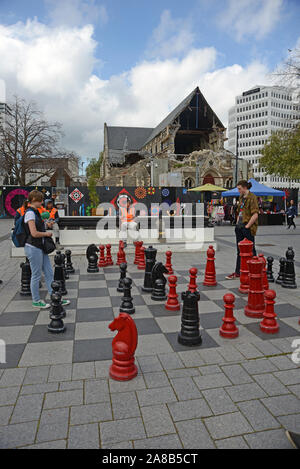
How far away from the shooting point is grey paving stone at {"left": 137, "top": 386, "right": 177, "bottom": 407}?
2.79 meters

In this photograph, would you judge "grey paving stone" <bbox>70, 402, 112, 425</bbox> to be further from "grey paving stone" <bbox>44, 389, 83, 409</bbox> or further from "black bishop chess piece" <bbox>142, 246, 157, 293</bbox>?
"black bishop chess piece" <bbox>142, 246, 157, 293</bbox>

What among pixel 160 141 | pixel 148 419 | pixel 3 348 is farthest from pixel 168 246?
pixel 160 141

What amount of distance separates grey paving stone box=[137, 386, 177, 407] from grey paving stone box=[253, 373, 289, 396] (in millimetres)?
854

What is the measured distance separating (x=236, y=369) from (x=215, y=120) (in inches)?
2159

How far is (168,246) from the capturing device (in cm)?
1062

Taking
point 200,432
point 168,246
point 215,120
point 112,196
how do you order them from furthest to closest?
point 215,120 → point 112,196 → point 168,246 → point 200,432

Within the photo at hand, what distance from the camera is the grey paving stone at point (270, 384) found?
2931 mm

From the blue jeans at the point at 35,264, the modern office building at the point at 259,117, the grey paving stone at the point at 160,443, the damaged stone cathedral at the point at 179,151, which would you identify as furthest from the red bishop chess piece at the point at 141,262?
the modern office building at the point at 259,117

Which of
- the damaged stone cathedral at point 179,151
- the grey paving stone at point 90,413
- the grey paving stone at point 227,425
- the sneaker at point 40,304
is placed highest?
the damaged stone cathedral at point 179,151

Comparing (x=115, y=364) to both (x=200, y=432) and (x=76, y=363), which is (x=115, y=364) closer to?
(x=76, y=363)

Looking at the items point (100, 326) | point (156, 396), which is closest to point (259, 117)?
point (100, 326)

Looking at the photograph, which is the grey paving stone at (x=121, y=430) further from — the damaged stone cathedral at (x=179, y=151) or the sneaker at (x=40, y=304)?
the damaged stone cathedral at (x=179, y=151)

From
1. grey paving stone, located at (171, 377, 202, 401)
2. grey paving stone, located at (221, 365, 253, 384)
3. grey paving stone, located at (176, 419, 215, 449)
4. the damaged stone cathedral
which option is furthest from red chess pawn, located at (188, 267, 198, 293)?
the damaged stone cathedral

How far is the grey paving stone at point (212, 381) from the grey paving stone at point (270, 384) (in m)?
0.30
